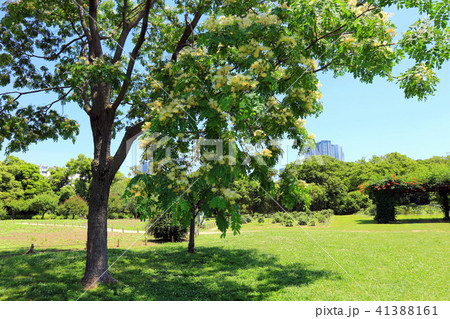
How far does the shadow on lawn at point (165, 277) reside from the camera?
7477 mm

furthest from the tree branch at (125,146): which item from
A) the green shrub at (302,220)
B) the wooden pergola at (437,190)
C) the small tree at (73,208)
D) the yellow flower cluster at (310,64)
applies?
the small tree at (73,208)

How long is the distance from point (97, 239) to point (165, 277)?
2.62 metres

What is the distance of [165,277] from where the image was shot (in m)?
9.44

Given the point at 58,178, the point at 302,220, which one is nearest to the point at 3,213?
the point at 58,178

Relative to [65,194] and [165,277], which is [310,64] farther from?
[65,194]

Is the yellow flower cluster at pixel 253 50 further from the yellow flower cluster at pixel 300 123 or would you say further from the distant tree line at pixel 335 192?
the distant tree line at pixel 335 192

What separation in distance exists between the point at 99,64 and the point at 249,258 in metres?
9.55

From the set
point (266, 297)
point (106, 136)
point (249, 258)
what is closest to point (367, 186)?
point (249, 258)

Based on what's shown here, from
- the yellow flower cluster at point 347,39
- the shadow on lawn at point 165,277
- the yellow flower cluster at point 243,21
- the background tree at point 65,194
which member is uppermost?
the yellow flower cluster at point 243,21

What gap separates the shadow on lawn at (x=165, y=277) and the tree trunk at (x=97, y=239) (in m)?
→ 0.47

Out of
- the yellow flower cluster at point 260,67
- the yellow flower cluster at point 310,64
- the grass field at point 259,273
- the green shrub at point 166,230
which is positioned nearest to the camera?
the yellow flower cluster at point 260,67

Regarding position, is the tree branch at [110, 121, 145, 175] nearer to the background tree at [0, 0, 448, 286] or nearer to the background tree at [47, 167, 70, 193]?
the background tree at [0, 0, 448, 286]

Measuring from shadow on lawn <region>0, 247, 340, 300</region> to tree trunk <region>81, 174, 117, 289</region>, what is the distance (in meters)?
0.47

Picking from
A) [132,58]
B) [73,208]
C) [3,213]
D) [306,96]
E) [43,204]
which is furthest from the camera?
[73,208]
